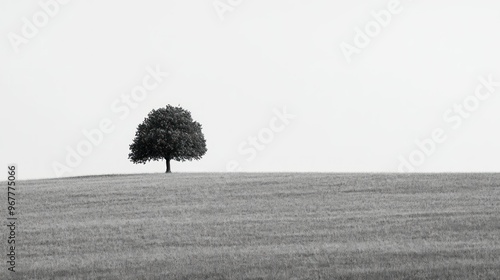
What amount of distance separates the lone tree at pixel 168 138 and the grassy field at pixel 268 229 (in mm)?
19166

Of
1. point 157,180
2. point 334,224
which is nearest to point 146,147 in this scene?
point 157,180

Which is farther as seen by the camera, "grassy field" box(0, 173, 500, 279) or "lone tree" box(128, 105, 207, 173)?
"lone tree" box(128, 105, 207, 173)

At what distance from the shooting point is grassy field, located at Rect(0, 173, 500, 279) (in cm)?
2309

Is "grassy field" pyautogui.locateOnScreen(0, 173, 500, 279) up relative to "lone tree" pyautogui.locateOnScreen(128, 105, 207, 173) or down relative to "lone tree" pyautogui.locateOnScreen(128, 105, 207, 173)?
down

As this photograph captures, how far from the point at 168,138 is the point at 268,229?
1759 inches

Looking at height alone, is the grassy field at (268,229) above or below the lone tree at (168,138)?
below

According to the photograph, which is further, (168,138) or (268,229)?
(168,138)

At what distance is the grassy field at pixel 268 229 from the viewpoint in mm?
23094

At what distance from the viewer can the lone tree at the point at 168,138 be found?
7644 centimetres

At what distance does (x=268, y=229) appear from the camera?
33094 millimetres

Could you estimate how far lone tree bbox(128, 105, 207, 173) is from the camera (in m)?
76.4

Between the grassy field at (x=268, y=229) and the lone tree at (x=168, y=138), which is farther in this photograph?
the lone tree at (x=168, y=138)

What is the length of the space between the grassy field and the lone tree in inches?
755

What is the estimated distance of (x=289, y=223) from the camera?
34750mm
